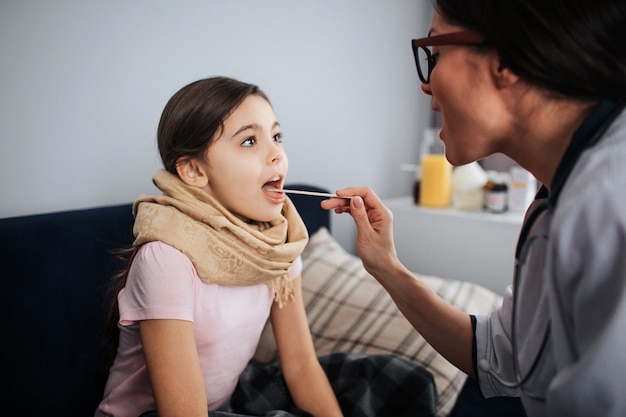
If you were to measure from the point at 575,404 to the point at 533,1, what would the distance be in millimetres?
499

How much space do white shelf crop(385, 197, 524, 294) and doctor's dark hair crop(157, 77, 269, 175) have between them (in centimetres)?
143

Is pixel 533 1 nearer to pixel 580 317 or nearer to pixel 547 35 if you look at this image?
pixel 547 35

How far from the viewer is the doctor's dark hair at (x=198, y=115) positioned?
0.96m

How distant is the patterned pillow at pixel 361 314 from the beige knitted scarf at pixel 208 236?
0.45 m

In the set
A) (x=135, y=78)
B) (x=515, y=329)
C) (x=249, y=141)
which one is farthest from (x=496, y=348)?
(x=135, y=78)

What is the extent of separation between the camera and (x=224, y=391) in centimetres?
106

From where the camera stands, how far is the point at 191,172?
1.00 metres

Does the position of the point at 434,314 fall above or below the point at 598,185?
below

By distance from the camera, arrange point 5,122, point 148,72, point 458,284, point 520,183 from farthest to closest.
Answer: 1. point 520,183
2. point 458,284
3. point 148,72
4. point 5,122

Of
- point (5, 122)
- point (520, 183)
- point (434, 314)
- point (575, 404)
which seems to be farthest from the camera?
point (520, 183)

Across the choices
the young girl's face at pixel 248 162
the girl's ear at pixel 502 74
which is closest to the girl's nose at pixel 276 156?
the young girl's face at pixel 248 162

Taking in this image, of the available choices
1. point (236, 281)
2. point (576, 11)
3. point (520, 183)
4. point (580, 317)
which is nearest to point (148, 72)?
point (236, 281)

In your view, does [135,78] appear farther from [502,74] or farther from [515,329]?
[515,329]

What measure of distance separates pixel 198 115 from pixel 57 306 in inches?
22.0
